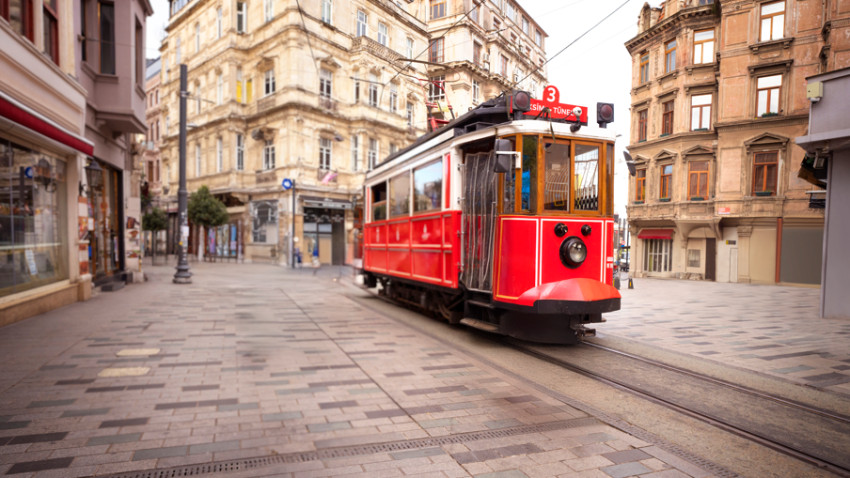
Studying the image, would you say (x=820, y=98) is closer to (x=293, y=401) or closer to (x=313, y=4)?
(x=313, y=4)

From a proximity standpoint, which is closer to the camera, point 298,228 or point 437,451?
point 437,451

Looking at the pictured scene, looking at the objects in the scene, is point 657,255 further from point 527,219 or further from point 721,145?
point 527,219

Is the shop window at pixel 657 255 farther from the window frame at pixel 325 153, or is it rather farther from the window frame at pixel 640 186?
the window frame at pixel 325 153

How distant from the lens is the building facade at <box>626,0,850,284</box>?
15.8 meters

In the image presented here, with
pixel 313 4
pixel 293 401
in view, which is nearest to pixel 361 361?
pixel 293 401

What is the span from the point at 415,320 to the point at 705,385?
536 cm

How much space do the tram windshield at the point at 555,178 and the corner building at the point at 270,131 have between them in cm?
1147

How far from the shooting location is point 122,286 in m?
14.3

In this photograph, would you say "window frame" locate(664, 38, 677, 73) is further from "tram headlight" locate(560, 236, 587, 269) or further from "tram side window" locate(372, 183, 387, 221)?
"tram headlight" locate(560, 236, 587, 269)

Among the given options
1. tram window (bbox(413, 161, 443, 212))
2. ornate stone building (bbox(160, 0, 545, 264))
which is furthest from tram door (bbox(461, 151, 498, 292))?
ornate stone building (bbox(160, 0, 545, 264))

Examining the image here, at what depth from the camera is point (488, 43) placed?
948cm

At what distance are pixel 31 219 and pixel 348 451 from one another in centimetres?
923

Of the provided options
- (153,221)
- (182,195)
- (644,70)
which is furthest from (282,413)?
(153,221)

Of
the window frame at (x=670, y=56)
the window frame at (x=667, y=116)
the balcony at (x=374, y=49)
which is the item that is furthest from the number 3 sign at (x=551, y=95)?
the window frame at (x=667, y=116)
